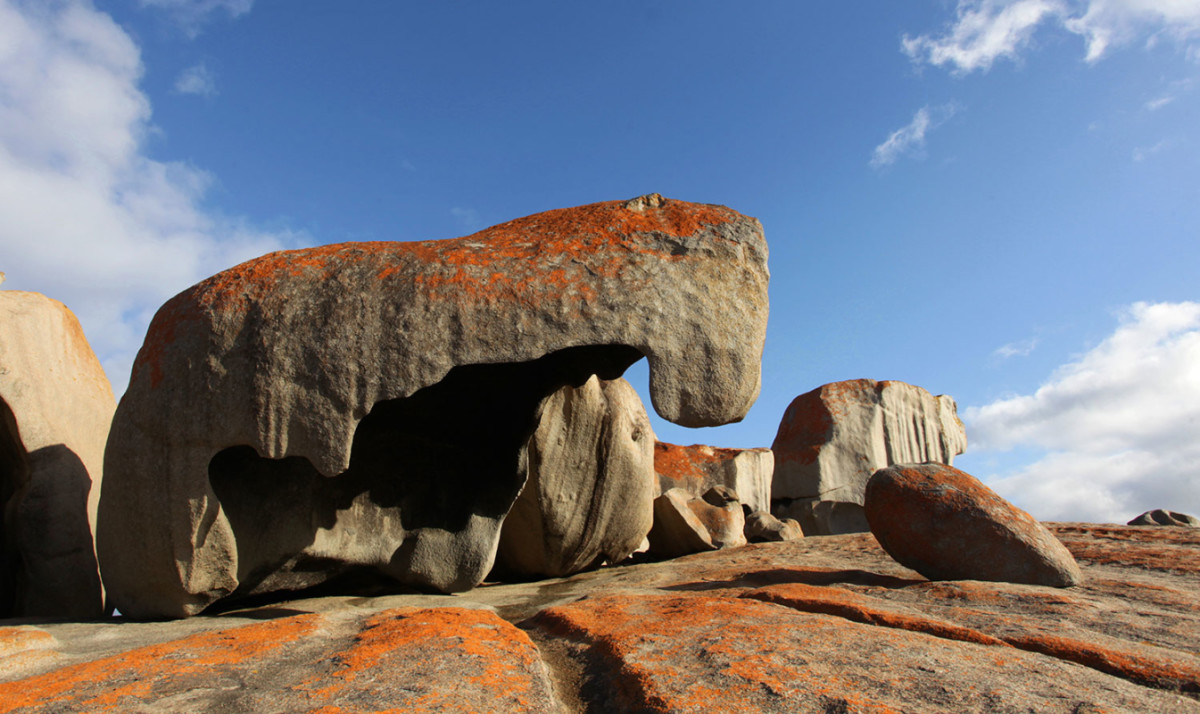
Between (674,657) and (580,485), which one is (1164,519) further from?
(674,657)

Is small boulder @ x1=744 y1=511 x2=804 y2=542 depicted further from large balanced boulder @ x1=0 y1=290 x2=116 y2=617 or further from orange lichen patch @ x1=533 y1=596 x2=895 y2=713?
large balanced boulder @ x1=0 y1=290 x2=116 y2=617

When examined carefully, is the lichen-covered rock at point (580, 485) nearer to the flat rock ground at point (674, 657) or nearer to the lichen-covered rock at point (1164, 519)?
the flat rock ground at point (674, 657)

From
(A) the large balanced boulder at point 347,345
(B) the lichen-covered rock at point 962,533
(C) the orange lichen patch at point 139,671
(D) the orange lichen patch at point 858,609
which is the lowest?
(C) the orange lichen patch at point 139,671

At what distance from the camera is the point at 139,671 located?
2.27 meters

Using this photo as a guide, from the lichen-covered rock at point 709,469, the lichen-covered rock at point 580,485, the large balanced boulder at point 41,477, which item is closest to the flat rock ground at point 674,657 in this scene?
the large balanced boulder at point 41,477

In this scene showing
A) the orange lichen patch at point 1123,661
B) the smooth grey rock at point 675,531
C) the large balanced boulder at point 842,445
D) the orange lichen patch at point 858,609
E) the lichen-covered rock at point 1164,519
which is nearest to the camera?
the orange lichen patch at point 1123,661

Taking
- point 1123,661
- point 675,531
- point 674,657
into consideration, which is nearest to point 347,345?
point 674,657

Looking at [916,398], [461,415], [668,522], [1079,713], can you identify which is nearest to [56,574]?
[461,415]

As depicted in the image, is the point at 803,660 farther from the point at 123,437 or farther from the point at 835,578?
the point at 123,437

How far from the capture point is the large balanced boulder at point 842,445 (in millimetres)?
12977

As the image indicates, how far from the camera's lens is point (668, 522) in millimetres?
7109

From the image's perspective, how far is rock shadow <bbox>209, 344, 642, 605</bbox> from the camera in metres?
4.22

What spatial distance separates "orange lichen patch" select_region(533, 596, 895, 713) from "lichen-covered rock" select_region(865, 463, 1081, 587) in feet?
4.80

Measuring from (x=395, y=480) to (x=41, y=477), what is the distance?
231 centimetres
